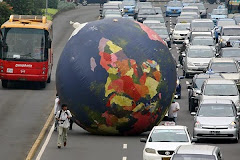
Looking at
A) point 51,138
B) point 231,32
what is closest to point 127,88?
point 51,138

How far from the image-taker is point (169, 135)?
31.4 m

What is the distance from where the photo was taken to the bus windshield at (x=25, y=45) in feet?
167

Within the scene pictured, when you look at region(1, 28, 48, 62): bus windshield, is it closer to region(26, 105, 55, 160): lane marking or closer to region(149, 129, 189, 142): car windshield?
region(26, 105, 55, 160): lane marking

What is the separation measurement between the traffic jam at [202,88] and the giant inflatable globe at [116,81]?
1027 mm

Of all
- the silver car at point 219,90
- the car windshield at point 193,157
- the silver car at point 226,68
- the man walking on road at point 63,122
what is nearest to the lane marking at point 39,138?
the man walking on road at point 63,122

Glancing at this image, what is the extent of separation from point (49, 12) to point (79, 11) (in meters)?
9.79

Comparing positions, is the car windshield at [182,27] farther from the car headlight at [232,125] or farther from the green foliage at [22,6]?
the car headlight at [232,125]

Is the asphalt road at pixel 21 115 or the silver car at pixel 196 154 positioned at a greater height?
the silver car at pixel 196 154

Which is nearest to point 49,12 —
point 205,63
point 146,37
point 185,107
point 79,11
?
point 79,11

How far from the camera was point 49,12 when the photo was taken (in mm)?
93562

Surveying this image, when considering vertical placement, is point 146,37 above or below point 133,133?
above

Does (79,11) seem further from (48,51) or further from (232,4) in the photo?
(48,51)

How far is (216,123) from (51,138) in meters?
5.69

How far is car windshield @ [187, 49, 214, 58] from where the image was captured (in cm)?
5684
